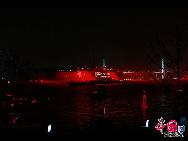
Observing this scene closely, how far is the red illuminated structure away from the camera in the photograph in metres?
176

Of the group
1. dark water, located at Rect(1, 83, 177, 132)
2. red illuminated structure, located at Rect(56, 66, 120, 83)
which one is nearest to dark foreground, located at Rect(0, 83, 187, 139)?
dark water, located at Rect(1, 83, 177, 132)

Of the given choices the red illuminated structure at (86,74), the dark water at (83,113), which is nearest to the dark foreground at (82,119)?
the dark water at (83,113)

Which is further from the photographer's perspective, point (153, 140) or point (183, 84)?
point (183, 84)

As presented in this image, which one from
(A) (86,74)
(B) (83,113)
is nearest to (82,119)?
(B) (83,113)

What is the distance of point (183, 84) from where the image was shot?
10.7 meters

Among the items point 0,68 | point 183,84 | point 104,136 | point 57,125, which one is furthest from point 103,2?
point 0,68

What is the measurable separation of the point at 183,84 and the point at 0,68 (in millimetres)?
152793

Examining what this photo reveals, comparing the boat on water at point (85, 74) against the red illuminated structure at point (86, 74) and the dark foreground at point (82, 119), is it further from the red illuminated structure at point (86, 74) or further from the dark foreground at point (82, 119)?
the dark foreground at point (82, 119)

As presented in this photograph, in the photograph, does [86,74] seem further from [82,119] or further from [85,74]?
[82,119]

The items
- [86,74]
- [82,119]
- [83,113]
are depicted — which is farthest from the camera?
[86,74]

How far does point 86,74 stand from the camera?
176250 millimetres

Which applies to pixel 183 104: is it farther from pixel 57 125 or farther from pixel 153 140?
pixel 57 125

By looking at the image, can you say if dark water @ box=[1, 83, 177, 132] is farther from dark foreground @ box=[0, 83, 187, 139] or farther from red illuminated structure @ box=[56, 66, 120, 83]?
red illuminated structure @ box=[56, 66, 120, 83]

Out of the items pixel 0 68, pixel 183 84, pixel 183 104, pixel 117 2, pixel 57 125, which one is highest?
pixel 0 68
